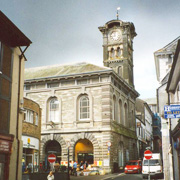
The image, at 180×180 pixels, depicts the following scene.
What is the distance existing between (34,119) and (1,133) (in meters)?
12.3

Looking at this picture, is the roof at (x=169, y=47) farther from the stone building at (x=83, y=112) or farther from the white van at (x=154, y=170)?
the stone building at (x=83, y=112)

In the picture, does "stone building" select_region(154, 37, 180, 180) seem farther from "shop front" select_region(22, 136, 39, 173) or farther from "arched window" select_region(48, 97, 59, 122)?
"arched window" select_region(48, 97, 59, 122)

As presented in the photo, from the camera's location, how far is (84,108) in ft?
115

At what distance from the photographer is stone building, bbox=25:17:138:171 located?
108ft

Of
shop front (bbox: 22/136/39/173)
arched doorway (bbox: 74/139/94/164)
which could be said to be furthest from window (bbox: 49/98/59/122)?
shop front (bbox: 22/136/39/173)

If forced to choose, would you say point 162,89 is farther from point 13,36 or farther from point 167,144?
point 13,36

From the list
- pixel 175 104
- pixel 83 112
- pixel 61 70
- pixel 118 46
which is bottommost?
pixel 175 104

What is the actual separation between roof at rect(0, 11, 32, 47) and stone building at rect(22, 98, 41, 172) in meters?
9.41

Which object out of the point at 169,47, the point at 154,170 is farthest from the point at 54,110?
the point at 169,47

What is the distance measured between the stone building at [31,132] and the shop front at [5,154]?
30.7 feet

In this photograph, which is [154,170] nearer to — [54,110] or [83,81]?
[83,81]

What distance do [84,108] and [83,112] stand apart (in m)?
0.49

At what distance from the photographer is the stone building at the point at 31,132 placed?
24.2 m

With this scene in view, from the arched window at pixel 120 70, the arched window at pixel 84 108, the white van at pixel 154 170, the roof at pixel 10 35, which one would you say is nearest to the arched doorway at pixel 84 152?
the arched window at pixel 84 108
